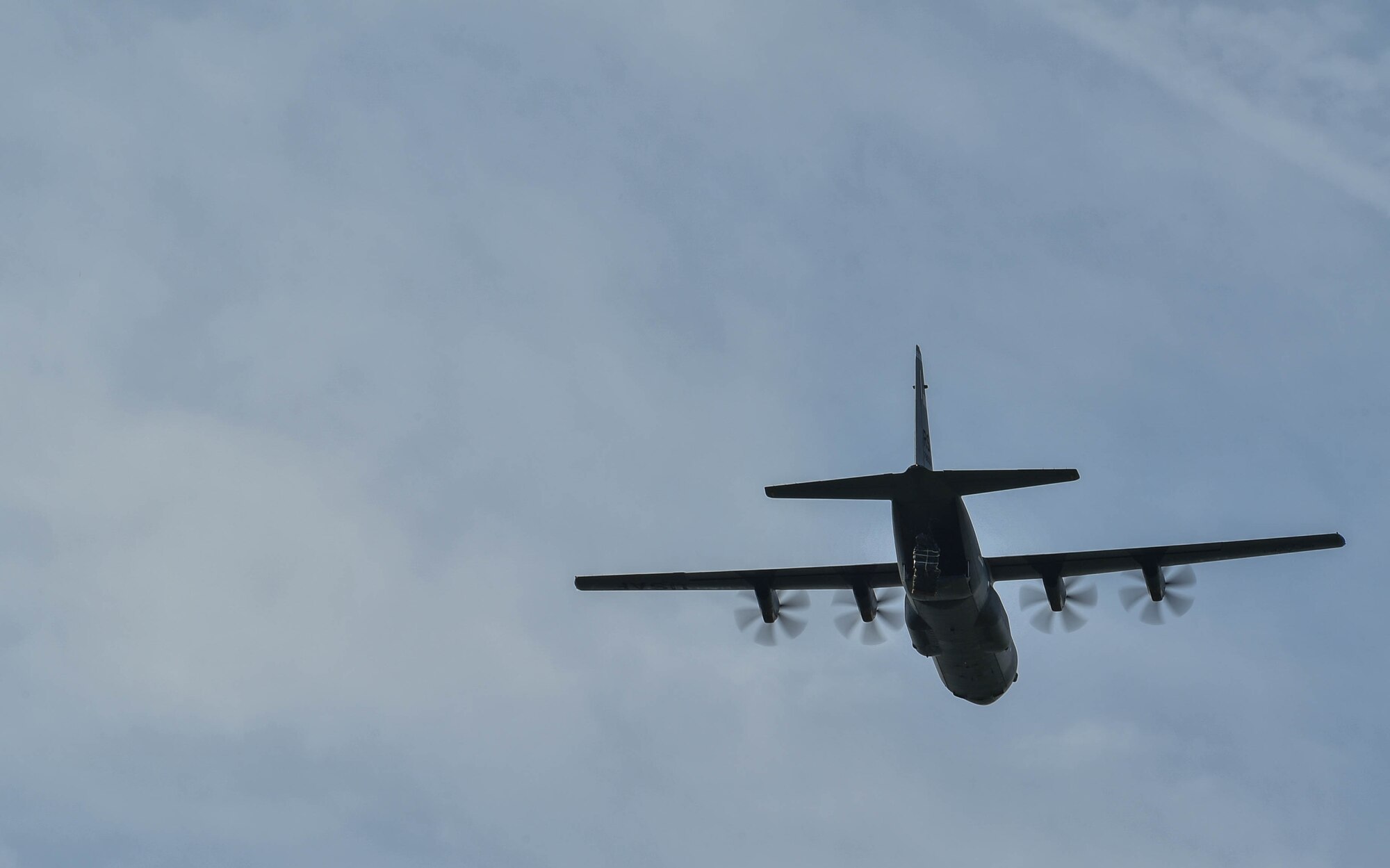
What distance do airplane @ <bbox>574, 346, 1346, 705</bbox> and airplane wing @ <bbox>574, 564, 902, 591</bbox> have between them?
45 mm

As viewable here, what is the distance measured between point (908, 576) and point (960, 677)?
8603 millimetres

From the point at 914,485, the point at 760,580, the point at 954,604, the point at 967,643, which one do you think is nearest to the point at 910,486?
the point at 914,485

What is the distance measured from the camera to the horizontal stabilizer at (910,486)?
3681 cm

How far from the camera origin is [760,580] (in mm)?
49656

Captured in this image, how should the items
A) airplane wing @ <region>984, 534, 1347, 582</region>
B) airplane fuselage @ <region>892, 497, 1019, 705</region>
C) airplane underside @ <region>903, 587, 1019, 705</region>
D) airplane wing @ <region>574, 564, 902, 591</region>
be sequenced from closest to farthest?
airplane fuselage @ <region>892, 497, 1019, 705</region> → airplane underside @ <region>903, 587, 1019, 705</region> → airplane wing @ <region>984, 534, 1347, 582</region> → airplane wing @ <region>574, 564, 902, 591</region>

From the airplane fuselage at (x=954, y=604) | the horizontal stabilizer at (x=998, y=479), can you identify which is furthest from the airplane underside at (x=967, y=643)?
the horizontal stabilizer at (x=998, y=479)

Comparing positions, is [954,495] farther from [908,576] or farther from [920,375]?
[920,375]

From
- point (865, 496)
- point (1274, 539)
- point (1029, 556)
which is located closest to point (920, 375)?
point (1029, 556)

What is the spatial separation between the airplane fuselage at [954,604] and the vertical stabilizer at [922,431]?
465cm

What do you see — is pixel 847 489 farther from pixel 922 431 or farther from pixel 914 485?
pixel 922 431

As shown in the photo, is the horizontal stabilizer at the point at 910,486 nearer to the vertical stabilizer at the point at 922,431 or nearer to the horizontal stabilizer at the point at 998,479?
the horizontal stabilizer at the point at 998,479

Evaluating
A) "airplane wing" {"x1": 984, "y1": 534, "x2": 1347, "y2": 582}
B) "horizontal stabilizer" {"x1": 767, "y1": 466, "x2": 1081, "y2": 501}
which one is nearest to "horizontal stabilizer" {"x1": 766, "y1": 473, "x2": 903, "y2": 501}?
"horizontal stabilizer" {"x1": 767, "y1": 466, "x2": 1081, "y2": 501}

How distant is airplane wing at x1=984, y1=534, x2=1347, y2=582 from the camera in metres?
45.8

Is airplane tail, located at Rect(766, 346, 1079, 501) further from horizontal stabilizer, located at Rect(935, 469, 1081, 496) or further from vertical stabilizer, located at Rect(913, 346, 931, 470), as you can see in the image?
vertical stabilizer, located at Rect(913, 346, 931, 470)
